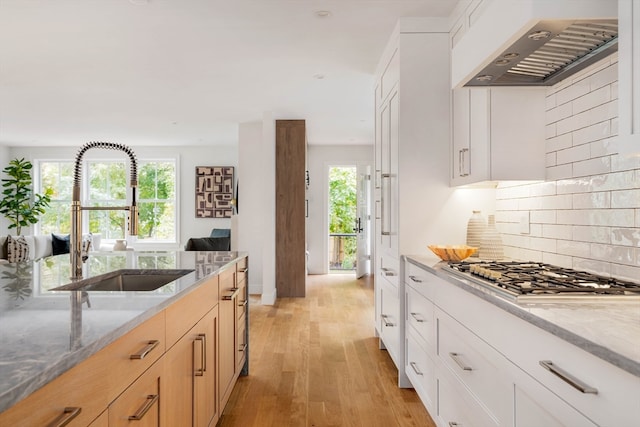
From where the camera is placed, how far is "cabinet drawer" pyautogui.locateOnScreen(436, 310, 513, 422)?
134cm

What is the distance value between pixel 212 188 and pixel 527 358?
8.12m

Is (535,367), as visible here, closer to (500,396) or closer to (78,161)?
(500,396)

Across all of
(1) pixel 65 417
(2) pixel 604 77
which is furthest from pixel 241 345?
→ (2) pixel 604 77

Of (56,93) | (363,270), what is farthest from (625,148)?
(363,270)

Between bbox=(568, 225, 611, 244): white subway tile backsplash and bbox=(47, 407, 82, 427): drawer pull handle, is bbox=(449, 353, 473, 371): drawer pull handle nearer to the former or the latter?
bbox=(568, 225, 611, 244): white subway tile backsplash

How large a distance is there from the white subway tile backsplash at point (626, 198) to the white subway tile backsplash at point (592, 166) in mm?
120

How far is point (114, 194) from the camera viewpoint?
29.4ft

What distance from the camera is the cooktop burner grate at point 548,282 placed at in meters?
1.30

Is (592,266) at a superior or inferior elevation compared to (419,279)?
superior

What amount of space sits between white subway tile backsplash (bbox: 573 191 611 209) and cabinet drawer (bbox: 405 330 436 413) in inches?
39.9

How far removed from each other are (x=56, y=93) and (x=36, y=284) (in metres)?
4.14

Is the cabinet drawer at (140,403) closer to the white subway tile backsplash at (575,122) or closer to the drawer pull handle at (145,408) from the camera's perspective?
the drawer pull handle at (145,408)

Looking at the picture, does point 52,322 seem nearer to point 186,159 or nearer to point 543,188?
point 543,188

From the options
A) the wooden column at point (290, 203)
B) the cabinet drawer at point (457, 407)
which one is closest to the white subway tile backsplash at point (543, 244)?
the cabinet drawer at point (457, 407)
